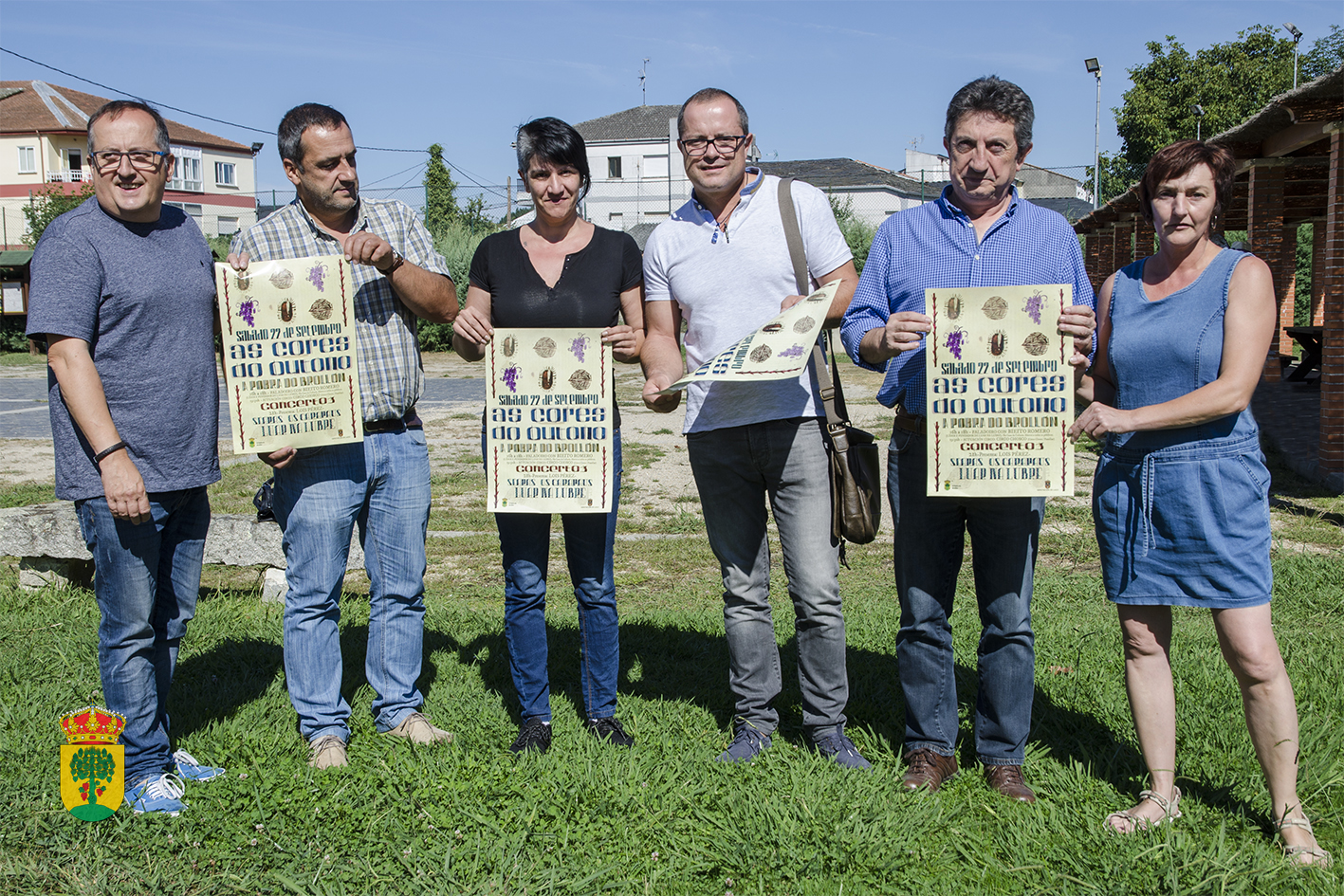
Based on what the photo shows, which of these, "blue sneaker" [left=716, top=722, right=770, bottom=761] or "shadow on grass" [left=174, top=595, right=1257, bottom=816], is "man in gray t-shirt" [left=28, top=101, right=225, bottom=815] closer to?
"shadow on grass" [left=174, top=595, right=1257, bottom=816]

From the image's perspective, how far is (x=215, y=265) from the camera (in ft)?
11.4

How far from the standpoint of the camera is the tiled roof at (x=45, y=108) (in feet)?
157

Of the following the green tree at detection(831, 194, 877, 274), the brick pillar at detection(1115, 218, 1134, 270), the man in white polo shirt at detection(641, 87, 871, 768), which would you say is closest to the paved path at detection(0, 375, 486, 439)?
the man in white polo shirt at detection(641, 87, 871, 768)

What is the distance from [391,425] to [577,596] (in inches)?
36.3

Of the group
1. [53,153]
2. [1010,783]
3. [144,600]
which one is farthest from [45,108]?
[1010,783]

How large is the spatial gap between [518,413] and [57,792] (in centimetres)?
197

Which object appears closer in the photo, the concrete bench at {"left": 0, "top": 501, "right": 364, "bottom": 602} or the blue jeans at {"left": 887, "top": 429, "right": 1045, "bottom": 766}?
the blue jeans at {"left": 887, "top": 429, "right": 1045, "bottom": 766}

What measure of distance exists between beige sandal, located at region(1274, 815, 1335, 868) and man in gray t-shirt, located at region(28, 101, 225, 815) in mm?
3373

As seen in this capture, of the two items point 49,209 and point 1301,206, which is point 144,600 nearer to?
point 1301,206

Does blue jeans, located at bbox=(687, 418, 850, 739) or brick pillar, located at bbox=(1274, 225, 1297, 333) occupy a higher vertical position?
brick pillar, located at bbox=(1274, 225, 1297, 333)

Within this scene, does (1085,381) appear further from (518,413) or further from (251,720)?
(251,720)

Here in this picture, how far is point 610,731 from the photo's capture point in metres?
3.91

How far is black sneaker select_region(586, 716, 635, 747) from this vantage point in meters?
3.87

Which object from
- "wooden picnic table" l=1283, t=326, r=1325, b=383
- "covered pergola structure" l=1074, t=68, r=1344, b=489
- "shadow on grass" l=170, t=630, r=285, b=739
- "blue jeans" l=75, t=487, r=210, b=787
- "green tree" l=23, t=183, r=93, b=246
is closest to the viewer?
"blue jeans" l=75, t=487, r=210, b=787
